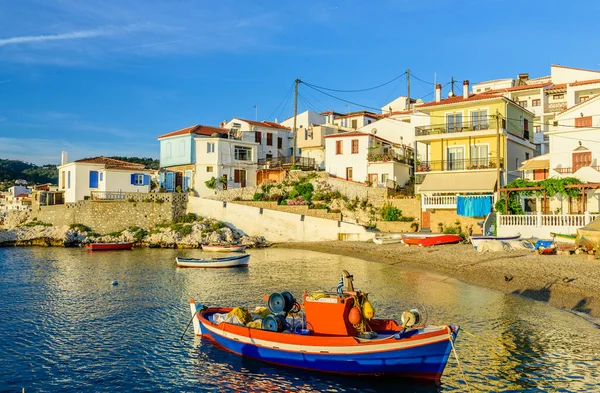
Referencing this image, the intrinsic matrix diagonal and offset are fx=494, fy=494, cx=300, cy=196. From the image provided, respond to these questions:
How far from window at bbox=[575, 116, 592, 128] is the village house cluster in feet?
0.25

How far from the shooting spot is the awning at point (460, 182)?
136 ft

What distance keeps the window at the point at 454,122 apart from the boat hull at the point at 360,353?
3504 cm

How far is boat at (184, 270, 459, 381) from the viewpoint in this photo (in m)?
12.9

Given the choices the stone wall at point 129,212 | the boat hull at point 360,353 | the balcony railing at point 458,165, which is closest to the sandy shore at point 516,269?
the balcony railing at point 458,165

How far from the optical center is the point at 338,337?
13.5 m

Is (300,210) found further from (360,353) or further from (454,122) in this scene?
(360,353)

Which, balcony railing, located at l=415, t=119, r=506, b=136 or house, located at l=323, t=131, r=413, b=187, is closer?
balcony railing, located at l=415, t=119, r=506, b=136

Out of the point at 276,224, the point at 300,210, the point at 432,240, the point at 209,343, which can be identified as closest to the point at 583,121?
the point at 432,240

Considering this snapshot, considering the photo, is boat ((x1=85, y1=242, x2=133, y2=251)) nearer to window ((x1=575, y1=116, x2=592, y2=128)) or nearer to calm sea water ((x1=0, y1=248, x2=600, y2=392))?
calm sea water ((x1=0, y1=248, x2=600, y2=392))

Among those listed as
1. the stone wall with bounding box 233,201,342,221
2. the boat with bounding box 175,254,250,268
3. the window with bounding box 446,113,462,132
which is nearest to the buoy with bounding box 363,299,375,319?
the boat with bounding box 175,254,250,268

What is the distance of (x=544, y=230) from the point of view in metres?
34.6

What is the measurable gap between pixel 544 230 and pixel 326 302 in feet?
85.3

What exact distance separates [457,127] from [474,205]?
832 cm

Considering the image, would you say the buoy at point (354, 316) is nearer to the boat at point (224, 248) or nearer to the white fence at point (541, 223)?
the white fence at point (541, 223)
